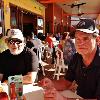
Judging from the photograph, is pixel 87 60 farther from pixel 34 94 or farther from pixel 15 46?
pixel 15 46

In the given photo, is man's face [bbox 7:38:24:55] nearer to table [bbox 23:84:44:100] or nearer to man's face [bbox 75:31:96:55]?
table [bbox 23:84:44:100]

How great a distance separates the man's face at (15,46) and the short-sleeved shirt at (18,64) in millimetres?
52

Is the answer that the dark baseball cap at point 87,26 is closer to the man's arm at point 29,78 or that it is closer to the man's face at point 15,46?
the man's arm at point 29,78

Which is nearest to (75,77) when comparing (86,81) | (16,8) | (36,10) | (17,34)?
(86,81)

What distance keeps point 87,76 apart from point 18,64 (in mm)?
1059

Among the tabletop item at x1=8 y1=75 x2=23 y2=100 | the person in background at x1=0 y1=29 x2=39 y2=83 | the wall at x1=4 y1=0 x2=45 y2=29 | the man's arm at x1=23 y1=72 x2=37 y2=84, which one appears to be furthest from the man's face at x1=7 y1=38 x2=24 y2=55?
the wall at x1=4 y1=0 x2=45 y2=29

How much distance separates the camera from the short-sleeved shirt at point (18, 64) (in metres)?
2.74

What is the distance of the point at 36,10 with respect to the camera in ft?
42.4

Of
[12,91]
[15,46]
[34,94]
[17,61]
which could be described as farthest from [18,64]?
[12,91]

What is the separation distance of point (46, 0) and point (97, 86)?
11.7m

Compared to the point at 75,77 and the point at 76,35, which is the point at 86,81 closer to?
the point at 75,77

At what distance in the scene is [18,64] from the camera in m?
2.73

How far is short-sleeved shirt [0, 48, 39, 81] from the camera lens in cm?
274

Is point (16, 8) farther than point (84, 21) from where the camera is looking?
Yes
